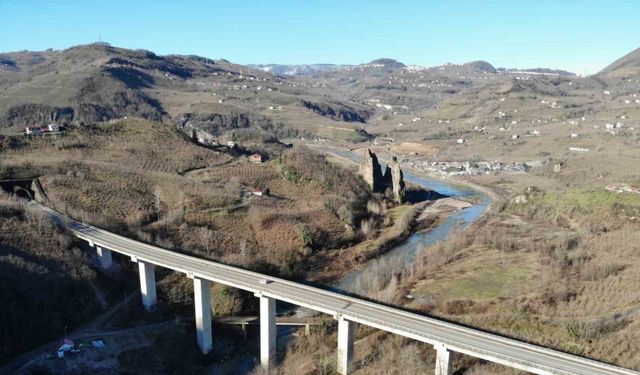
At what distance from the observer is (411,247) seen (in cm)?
6969

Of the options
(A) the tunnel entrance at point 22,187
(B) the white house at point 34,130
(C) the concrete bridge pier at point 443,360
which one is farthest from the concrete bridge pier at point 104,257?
(B) the white house at point 34,130

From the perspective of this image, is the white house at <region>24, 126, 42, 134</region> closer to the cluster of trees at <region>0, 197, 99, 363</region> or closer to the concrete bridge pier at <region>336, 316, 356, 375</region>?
the cluster of trees at <region>0, 197, 99, 363</region>

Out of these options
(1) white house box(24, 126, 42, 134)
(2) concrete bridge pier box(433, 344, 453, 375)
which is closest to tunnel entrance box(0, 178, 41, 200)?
(1) white house box(24, 126, 42, 134)

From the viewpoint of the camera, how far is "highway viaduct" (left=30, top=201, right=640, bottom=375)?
28516mm

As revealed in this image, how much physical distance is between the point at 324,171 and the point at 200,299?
54.8m

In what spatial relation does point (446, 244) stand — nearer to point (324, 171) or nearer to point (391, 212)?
point (391, 212)

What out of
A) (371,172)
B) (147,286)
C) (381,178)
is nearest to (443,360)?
(147,286)

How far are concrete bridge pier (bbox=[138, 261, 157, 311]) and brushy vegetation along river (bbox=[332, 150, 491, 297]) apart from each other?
763 inches

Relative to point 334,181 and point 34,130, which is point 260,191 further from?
point 34,130

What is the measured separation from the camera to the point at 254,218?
65750mm

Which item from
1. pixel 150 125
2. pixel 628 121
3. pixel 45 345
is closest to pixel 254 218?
pixel 45 345

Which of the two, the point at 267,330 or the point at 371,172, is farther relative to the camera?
the point at 371,172

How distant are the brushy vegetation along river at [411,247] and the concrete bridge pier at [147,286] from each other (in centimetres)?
1937

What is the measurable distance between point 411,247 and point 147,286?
3958 centimetres
